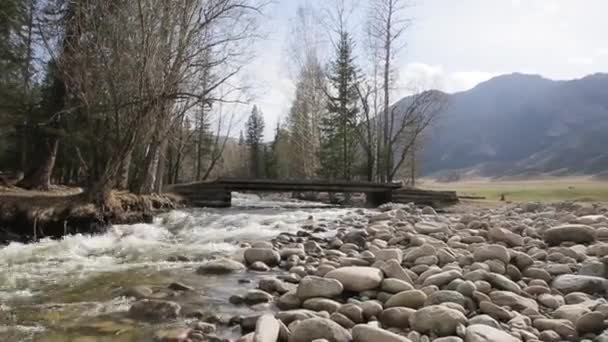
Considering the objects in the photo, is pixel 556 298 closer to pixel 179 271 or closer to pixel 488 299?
pixel 488 299

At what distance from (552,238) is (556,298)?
2625 millimetres

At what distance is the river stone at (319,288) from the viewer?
414 centimetres

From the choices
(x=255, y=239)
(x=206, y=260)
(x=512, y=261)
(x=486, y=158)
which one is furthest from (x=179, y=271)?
(x=486, y=158)

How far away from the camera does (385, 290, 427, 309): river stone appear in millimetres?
3809

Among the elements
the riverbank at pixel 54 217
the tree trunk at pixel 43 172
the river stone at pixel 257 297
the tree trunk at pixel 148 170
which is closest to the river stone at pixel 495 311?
the river stone at pixel 257 297

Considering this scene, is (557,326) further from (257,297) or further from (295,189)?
(295,189)

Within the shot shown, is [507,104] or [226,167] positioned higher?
[507,104]

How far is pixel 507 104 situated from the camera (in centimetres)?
12862

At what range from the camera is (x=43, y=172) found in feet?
46.4

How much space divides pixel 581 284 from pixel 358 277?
2.11 metres

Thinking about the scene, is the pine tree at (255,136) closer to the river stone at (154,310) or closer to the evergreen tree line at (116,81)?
the evergreen tree line at (116,81)

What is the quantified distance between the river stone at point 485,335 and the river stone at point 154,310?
234 centimetres

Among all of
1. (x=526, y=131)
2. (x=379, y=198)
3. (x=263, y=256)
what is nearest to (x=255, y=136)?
(x=379, y=198)

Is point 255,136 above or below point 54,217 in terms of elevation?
above
